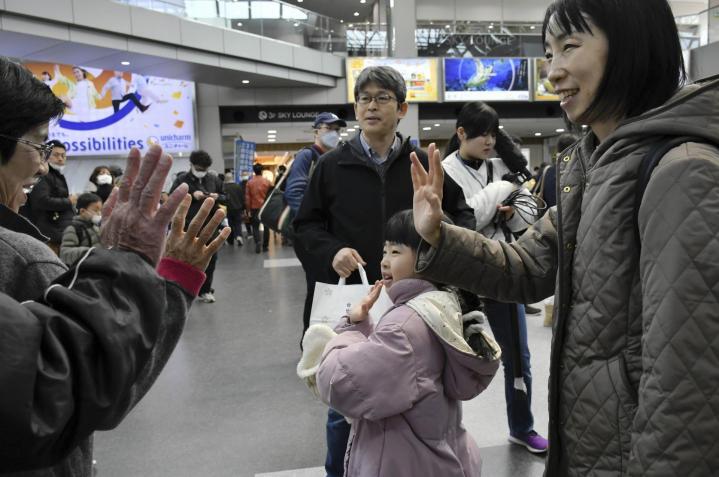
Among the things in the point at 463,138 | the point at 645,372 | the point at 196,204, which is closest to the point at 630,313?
the point at 645,372

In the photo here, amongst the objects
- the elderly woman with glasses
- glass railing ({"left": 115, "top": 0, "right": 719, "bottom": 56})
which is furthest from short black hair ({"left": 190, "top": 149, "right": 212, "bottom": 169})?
glass railing ({"left": 115, "top": 0, "right": 719, "bottom": 56})

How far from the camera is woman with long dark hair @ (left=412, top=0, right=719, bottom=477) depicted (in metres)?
0.92

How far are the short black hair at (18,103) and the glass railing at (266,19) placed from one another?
1225 cm

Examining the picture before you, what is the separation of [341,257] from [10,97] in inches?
53.4

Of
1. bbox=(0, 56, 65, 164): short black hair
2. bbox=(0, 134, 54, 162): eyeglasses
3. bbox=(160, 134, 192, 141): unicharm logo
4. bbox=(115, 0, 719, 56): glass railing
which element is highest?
bbox=(115, 0, 719, 56): glass railing

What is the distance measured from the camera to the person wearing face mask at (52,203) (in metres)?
5.14

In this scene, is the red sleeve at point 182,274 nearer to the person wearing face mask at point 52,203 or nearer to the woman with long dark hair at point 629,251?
the woman with long dark hair at point 629,251

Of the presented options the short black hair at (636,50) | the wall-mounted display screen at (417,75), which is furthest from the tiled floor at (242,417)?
the wall-mounted display screen at (417,75)

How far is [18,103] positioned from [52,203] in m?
4.59

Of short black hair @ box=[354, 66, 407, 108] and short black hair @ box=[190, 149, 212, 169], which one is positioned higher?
short black hair @ box=[354, 66, 407, 108]

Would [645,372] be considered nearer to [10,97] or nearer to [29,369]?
[29,369]

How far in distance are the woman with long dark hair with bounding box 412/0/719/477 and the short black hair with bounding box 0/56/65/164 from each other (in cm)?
90

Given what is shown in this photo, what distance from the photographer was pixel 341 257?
227cm

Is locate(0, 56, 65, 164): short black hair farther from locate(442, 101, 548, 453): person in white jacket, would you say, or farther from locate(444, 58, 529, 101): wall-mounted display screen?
locate(444, 58, 529, 101): wall-mounted display screen
